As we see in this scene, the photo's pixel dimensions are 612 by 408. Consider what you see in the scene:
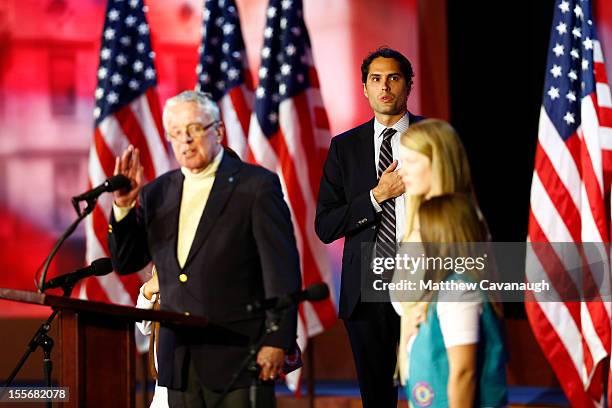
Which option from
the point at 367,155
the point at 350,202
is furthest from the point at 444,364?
the point at 367,155

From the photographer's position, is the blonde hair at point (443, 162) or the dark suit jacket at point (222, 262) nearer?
the blonde hair at point (443, 162)

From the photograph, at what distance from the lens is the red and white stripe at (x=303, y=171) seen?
647cm

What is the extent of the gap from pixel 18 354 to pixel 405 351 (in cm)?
515

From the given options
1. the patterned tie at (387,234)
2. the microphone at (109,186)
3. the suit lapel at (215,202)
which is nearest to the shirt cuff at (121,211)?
the microphone at (109,186)

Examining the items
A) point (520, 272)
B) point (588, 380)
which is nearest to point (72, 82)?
point (520, 272)

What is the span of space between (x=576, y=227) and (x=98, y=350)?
3322mm

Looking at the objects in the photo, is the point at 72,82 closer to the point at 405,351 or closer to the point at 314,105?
the point at 314,105

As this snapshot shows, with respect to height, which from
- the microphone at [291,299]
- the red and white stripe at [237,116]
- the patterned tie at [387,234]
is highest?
the red and white stripe at [237,116]

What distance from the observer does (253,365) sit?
315 cm

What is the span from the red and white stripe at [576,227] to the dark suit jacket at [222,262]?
2.82m

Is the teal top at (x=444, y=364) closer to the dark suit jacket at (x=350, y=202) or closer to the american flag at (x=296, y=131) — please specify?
the dark suit jacket at (x=350, y=202)

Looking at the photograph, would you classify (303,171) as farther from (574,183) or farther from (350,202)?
(350,202)

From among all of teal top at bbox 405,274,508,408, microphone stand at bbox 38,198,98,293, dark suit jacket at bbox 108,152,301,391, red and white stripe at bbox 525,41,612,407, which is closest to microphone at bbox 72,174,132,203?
microphone stand at bbox 38,198,98,293

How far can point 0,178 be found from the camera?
771 cm
